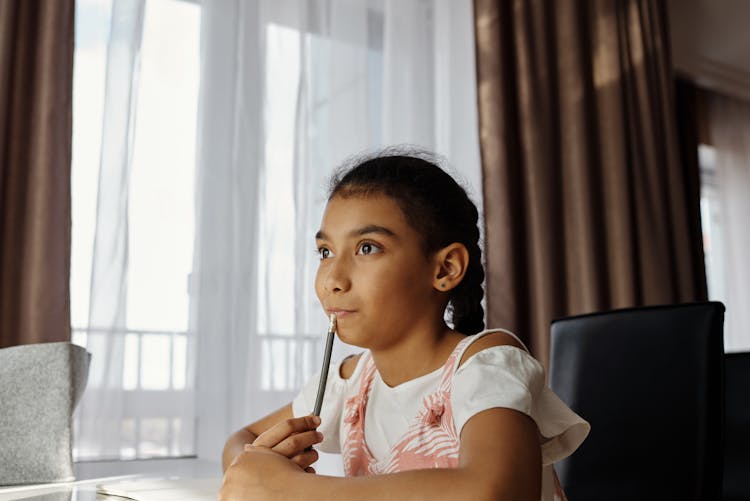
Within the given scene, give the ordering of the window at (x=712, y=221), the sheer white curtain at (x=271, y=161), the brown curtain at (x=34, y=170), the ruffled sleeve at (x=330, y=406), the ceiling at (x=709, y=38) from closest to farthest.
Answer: the ruffled sleeve at (x=330, y=406)
the brown curtain at (x=34, y=170)
the sheer white curtain at (x=271, y=161)
the ceiling at (x=709, y=38)
the window at (x=712, y=221)

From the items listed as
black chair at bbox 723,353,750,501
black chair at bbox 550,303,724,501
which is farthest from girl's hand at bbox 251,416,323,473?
black chair at bbox 723,353,750,501

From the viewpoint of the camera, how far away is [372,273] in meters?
0.83

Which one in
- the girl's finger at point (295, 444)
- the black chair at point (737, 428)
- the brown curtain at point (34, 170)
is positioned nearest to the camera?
the girl's finger at point (295, 444)

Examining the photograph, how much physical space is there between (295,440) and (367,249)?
0.24m

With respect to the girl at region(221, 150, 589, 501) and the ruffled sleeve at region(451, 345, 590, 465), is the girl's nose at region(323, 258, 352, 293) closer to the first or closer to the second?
the girl at region(221, 150, 589, 501)

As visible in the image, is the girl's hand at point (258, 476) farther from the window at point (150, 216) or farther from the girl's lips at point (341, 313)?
the window at point (150, 216)

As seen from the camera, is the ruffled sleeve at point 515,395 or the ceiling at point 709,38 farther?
the ceiling at point 709,38

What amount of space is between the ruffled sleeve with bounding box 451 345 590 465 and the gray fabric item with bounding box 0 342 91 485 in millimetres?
476

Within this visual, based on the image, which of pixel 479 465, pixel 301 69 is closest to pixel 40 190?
pixel 301 69

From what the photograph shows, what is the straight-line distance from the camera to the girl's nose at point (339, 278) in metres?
0.83

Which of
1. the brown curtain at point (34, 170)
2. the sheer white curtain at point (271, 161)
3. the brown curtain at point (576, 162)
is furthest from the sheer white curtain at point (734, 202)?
the brown curtain at point (34, 170)

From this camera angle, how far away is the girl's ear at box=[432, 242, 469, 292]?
89 cm

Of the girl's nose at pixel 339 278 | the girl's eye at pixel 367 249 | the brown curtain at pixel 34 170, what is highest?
the brown curtain at pixel 34 170

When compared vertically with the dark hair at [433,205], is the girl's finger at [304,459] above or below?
below
